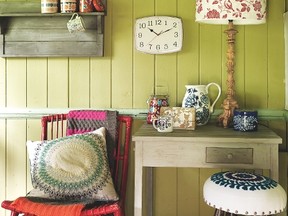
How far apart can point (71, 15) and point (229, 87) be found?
0.98m

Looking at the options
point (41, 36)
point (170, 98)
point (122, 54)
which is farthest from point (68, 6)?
point (170, 98)

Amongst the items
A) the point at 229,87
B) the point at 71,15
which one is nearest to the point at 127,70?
the point at 71,15

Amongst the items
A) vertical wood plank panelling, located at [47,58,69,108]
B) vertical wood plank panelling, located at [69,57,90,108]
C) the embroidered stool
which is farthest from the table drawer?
vertical wood plank panelling, located at [47,58,69,108]

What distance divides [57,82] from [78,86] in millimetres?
131

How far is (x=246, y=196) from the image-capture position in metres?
1.55

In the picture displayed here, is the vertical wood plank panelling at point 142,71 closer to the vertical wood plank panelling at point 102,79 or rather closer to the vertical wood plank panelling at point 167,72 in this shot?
the vertical wood plank panelling at point 167,72

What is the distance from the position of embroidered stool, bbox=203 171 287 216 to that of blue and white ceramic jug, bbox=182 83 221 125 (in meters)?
0.49

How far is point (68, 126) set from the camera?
222 centimetres

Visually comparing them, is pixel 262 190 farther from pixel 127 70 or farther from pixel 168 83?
pixel 127 70

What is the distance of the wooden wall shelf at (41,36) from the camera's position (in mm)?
2270

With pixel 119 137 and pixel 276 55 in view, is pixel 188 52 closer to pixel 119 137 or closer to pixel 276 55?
pixel 276 55

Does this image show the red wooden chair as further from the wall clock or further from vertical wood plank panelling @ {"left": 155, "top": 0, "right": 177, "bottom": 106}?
the wall clock

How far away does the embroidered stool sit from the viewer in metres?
1.54

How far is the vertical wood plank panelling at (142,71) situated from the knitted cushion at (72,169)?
44 centimetres
